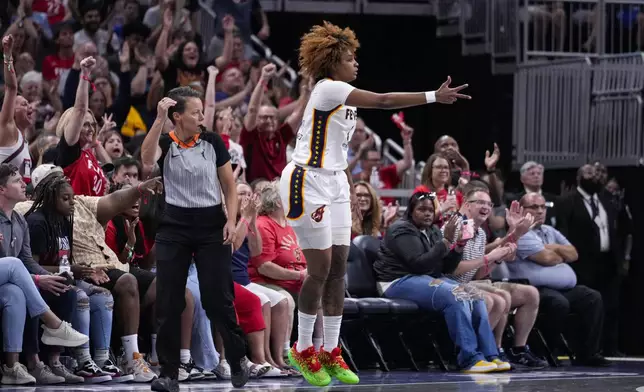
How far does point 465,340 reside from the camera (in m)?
10.3

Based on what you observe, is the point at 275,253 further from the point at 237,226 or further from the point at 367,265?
the point at 367,265

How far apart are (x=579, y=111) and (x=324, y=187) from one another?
865cm

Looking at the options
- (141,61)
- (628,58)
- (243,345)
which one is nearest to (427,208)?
(243,345)

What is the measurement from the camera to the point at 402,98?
7.37m

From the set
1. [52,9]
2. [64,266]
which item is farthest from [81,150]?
[52,9]

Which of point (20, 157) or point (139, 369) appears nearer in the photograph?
point (139, 369)

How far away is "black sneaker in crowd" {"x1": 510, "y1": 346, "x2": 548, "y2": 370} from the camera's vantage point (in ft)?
36.4

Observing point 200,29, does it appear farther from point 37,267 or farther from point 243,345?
point 243,345

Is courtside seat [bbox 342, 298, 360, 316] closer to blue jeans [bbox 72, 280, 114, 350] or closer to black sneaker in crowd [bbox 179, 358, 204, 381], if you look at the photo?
black sneaker in crowd [bbox 179, 358, 204, 381]

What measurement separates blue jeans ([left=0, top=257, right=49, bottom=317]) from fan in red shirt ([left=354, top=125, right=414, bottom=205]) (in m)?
5.14

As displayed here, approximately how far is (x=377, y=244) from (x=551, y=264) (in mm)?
1820

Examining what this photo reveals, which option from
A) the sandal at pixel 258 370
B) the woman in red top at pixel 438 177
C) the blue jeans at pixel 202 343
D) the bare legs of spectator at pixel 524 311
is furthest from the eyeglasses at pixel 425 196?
the blue jeans at pixel 202 343

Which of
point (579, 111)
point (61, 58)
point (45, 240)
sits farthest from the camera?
point (579, 111)

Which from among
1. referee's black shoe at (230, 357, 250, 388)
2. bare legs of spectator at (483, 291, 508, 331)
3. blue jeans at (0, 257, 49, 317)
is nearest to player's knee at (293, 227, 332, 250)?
referee's black shoe at (230, 357, 250, 388)
